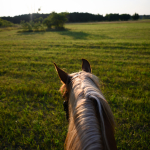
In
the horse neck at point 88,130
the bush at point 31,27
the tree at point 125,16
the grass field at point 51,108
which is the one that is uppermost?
the tree at point 125,16

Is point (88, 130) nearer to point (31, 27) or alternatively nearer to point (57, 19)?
point (31, 27)

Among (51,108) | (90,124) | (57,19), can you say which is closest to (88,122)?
(90,124)

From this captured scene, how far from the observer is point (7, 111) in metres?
3.10

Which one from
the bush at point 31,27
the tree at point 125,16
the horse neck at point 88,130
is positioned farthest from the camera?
the tree at point 125,16

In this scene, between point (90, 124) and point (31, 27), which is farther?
point (31, 27)

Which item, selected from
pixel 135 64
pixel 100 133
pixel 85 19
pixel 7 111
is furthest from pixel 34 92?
pixel 85 19

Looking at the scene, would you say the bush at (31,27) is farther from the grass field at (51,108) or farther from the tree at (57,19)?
the grass field at (51,108)

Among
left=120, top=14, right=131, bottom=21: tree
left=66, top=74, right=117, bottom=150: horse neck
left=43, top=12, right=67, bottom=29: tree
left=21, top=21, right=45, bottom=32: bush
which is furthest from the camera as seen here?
left=120, top=14, right=131, bottom=21: tree

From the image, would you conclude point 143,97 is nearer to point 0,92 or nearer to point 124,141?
point 124,141

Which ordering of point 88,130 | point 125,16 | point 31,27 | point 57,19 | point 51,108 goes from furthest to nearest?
point 125,16
point 57,19
point 31,27
point 51,108
point 88,130

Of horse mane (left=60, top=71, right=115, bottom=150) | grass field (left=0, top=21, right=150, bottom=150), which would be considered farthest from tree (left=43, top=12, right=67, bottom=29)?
horse mane (left=60, top=71, right=115, bottom=150)

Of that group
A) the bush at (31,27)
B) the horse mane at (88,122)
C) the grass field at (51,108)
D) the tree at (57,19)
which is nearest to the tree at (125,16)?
the tree at (57,19)

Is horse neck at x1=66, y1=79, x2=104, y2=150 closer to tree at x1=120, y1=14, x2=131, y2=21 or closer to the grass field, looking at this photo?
the grass field

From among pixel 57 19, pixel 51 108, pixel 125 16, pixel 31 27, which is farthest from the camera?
pixel 125 16
